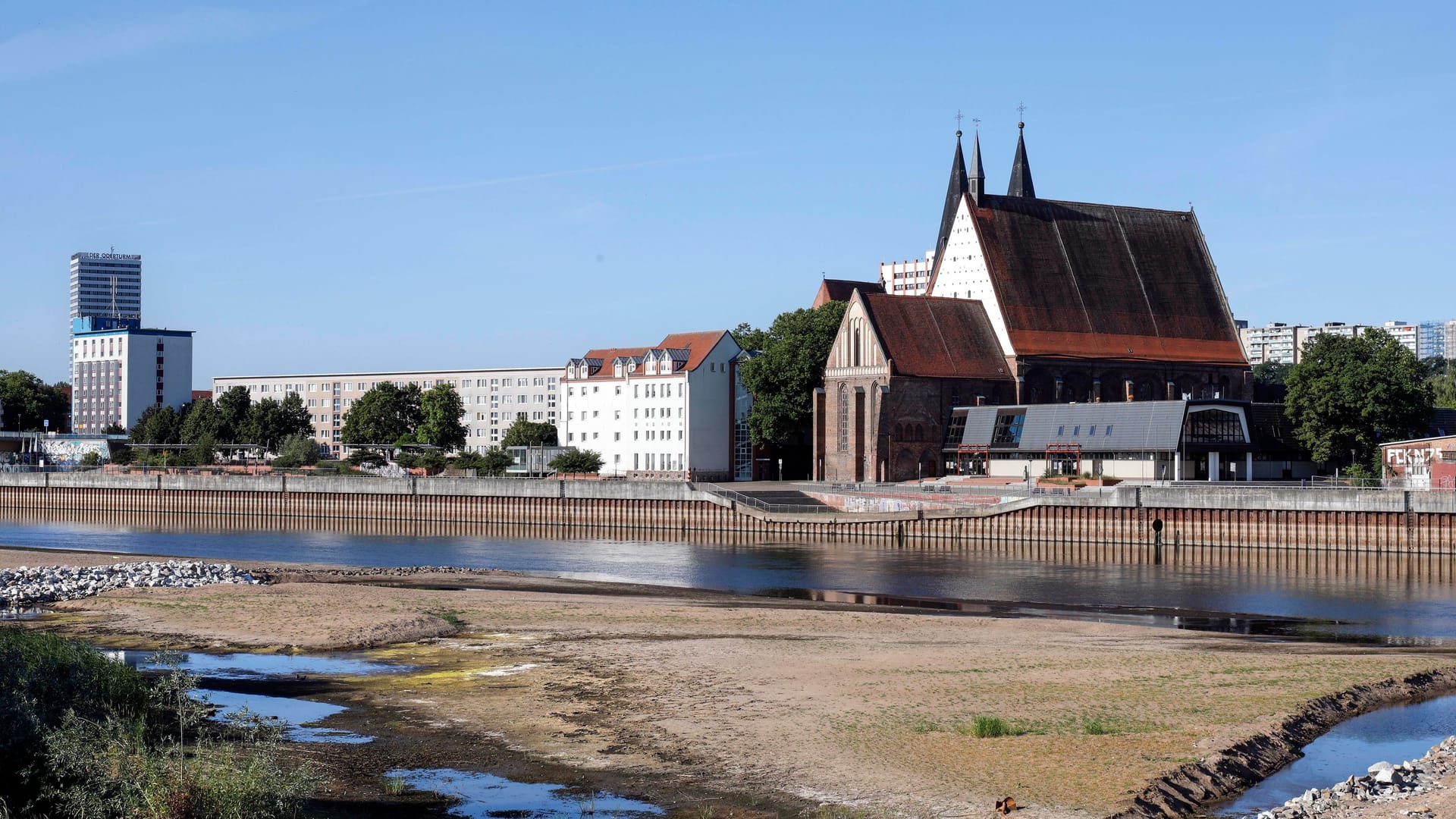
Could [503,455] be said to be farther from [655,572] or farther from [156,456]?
[655,572]

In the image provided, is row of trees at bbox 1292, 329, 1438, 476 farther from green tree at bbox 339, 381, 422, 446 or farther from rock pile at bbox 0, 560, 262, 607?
green tree at bbox 339, 381, 422, 446

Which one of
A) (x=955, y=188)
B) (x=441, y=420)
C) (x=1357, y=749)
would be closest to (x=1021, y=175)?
(x=955, y=188)

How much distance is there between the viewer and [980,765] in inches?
793

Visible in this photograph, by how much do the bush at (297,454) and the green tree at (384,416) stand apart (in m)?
15.0

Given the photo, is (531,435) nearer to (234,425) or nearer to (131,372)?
(234,425)

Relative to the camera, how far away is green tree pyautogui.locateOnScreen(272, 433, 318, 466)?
124 metres

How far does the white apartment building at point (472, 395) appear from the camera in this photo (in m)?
162

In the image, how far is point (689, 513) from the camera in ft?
290

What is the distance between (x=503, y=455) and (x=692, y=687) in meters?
91.9

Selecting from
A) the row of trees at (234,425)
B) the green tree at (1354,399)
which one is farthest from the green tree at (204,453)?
the green tree at (1354,399)

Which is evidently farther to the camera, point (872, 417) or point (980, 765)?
point (872, 417)

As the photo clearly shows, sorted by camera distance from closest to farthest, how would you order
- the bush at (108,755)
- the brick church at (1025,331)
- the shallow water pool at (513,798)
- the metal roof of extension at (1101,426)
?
the bush at (108,755), the shallow water pool at (513,798), the metal roof of extension at (1101,426), the brick church at (1025,331)

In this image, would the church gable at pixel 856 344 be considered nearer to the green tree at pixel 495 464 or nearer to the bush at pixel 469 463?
the green tree at pixel 495 464

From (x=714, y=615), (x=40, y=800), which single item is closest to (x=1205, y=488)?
(x=714, y=615)
